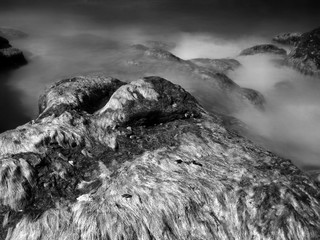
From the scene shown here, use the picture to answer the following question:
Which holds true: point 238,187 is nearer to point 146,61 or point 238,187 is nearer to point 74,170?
point 74,170

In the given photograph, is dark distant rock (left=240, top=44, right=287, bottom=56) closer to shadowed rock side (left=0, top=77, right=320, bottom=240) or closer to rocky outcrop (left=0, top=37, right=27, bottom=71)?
rocky outcrop (left=0, top=37, right=27, bottom=71)

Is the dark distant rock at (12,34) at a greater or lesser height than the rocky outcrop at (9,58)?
lesser

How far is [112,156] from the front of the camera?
13.1 meters

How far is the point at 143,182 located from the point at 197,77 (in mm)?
26308

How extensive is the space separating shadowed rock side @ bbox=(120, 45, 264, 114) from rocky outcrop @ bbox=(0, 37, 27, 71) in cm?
1374

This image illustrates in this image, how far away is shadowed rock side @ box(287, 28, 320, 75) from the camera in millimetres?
46750

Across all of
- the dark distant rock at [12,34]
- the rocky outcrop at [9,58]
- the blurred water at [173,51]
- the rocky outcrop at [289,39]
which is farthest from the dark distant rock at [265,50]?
the dark distant rock at [12,34]

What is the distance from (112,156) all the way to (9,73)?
1200 inches

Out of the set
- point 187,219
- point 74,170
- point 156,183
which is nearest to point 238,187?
point 187,219

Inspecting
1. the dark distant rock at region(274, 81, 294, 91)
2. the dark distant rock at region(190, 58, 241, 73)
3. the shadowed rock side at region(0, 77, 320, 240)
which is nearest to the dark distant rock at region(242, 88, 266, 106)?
the dark distant rock at region(274, 81, 294, 91)

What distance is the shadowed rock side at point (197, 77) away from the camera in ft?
104

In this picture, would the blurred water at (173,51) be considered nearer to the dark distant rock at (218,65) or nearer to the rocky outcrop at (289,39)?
the dark distant rock at (218,65)

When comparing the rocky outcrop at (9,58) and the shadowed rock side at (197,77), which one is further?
the rocky outcrop at (9,58)

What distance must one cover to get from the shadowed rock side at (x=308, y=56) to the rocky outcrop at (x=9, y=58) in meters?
42.4
